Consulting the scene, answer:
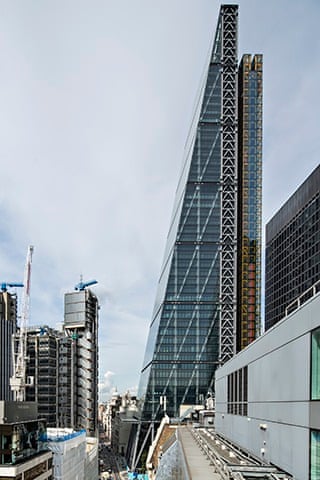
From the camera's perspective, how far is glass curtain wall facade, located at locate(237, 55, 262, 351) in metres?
115

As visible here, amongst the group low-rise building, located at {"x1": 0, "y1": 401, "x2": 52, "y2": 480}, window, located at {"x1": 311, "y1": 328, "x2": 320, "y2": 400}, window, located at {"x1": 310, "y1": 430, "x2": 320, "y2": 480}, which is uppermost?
window, located at {"x1": 311, "y1": 328, "x2": 320, "y2": 400}

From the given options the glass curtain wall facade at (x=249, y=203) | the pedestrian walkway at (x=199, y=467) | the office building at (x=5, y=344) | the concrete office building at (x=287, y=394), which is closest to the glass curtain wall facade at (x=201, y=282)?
the glass curtain wall facade at (x=249, y=203)

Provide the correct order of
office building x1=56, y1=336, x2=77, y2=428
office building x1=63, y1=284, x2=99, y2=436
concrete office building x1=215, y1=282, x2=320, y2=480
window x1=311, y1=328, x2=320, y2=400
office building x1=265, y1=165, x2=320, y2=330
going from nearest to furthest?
window x1=311, y1=328, x2=320, y2=400, concrete office building x1=215, y1=282, x2=320, y2=480, office building x1=265, y1=165, x2=320, y2=330, office building x1=56, y1=336, x2=77, y2=428, office building x1=63, y1=284, x2=99, y2=436

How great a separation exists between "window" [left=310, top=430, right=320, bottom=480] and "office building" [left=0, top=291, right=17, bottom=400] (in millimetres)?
120108

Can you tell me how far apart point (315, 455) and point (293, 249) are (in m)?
95.4

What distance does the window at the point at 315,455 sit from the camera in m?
13.2

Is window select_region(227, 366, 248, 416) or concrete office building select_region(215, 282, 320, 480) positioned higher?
concrete office building select_region(215, 282, 320, 480)

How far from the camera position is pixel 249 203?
118938 mm

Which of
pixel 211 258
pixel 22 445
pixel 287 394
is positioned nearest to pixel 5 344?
pixel 211 258

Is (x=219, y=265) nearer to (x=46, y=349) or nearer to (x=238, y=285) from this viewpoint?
(x=238, y=285)

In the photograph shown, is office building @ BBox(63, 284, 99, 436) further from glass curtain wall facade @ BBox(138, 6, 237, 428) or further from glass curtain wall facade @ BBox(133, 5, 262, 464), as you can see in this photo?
glass curtain wall facade @ BBox(138, 6, 237, 428)

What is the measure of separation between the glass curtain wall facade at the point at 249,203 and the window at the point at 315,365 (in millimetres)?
101565

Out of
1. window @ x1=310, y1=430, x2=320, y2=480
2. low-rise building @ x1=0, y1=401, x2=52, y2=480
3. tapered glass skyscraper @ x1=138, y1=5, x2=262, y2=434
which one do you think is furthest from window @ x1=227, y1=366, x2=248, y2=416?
tapered glass skyscraper @ x1=138, y1=5, x2=262, y2=434

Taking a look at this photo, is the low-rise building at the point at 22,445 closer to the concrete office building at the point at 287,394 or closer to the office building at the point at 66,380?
the concrete office building at the point at 287,394
